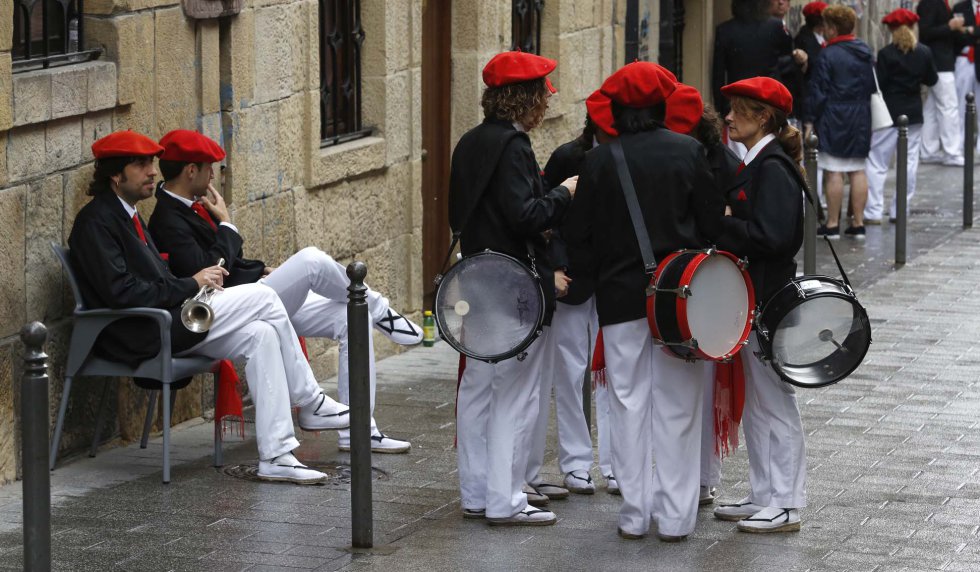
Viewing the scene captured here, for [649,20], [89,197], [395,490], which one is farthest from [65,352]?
[649,20]

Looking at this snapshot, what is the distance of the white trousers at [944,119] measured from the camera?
20.5m

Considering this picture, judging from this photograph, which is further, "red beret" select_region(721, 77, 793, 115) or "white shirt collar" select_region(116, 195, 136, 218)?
"white shirt collar" select_region(116, 195, 136, 218)

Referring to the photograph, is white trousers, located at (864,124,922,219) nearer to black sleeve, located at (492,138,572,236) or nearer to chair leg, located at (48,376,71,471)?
black sleeve, located at (492,138,572,236)

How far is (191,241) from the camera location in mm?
8031

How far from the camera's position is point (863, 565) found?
6.44m

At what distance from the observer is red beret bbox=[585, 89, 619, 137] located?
7090mm

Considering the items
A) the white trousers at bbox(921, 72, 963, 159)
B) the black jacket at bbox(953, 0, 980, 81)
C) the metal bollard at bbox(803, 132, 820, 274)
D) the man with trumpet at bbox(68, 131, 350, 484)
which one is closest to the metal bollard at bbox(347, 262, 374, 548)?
the man with trumpet at bbox(68, 131, 350, 484)

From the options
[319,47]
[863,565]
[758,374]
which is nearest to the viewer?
[863,565]

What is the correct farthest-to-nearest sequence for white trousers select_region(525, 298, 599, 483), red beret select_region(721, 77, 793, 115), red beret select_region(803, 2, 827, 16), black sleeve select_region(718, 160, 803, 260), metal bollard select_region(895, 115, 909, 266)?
red beret select_region(803, 2, 827, 16) → metal bollard select_region(895, 115, 909, 266) → white trousers select_region(525, 298, 599, 483) → red beret select_region(721, 77, 793, 115) → black sleeve select_region(718, 160, 803, 260)

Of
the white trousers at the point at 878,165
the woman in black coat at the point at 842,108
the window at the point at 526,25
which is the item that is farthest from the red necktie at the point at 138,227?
the white trousers at the point at 878,165

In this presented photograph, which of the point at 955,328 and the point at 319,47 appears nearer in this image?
the point at 319,47

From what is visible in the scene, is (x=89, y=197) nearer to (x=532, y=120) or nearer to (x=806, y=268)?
(x=532, y=120)

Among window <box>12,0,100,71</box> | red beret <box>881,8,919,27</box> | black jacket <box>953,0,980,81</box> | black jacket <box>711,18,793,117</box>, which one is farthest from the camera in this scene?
black jacket <box>953,0,980,81</box>

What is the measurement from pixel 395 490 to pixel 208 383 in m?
1.73
